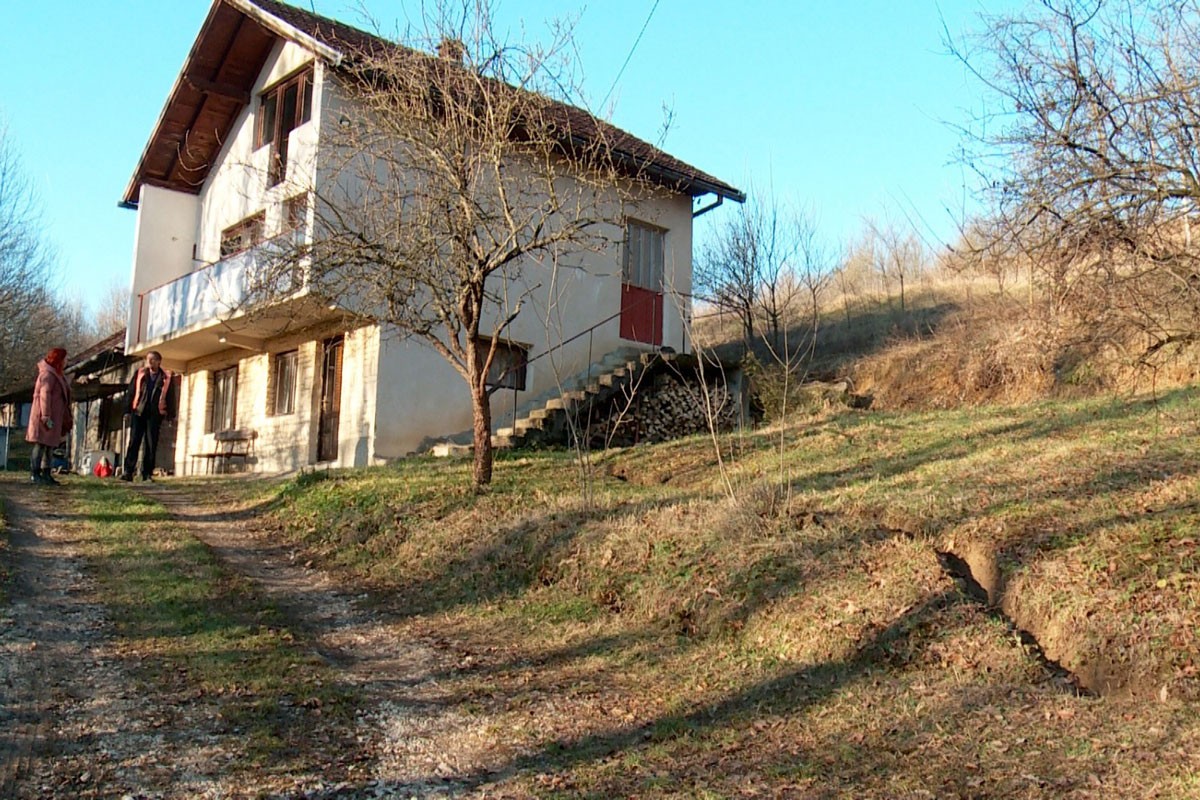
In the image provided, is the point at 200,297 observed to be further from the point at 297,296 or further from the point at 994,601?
the point at 994,601

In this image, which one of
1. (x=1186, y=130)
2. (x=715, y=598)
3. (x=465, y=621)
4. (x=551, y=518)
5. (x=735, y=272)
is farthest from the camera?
(x=735, y=272)

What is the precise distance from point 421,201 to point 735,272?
12699mm

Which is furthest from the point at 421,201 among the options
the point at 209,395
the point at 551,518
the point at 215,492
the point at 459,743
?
the point at 209,395

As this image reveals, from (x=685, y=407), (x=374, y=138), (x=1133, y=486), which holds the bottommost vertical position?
(x=1133, y=486)

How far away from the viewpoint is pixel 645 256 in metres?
19.8

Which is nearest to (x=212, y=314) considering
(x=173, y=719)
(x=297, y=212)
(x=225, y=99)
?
(x=297, y=212)

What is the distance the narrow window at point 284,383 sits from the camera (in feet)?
62.1

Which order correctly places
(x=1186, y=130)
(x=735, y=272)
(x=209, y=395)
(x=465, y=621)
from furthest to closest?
(x=735, y=272) → (x=209, y=395) → (x=465, y=621) → (x=1186, y=130)

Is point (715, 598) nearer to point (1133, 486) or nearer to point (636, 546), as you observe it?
point (636, 546)

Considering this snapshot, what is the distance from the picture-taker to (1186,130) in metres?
6.62

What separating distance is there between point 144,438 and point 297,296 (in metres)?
3.65

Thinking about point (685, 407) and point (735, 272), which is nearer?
point (685, 407)

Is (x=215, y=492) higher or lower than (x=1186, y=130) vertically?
lower

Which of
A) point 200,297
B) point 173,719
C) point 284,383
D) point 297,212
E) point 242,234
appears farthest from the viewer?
point 242,234
